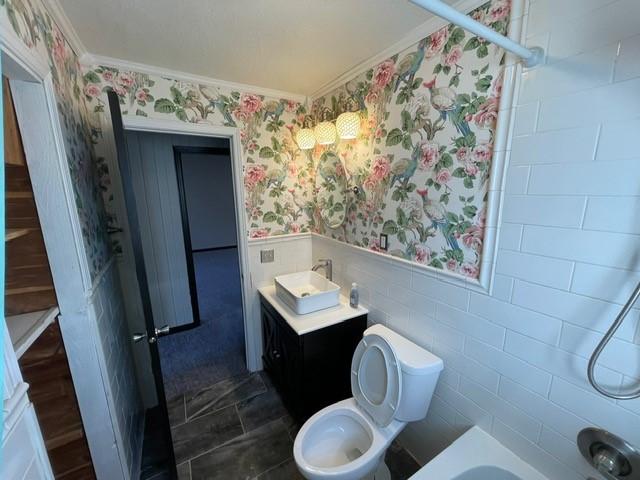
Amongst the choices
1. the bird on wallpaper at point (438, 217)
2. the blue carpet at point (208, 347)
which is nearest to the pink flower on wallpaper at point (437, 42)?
the bird on wallpaper at point (438, 217)

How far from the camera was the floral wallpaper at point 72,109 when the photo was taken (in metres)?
0.88

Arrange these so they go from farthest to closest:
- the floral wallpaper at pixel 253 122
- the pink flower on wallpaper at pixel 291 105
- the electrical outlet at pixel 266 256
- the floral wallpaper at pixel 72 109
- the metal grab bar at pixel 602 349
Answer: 1. the electrical outlet at pixel 266 256
2. the pink flower on wallpaper at pixel 291 105
3. the floral wallpaper at pixel 253 122
4. the floral wallpaper at pixel 72 109
5. the metal grab bar at pixel 602 349

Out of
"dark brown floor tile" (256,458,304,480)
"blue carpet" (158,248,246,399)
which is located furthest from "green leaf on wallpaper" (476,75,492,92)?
"blue carpet" (158,248,246,399)

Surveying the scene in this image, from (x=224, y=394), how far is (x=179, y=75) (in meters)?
2.21

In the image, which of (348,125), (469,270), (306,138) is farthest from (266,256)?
(469,270)

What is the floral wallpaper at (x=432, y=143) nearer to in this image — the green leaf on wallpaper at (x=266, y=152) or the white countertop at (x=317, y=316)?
the white countertop at (x=317, y=316)

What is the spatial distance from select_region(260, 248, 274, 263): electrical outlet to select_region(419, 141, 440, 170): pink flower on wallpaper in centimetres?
131

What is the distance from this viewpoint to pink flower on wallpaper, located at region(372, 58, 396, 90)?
1.45m

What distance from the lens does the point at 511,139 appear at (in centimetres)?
102

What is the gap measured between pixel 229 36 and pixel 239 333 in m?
2.55

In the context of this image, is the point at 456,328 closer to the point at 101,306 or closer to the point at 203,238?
the point at 101,306

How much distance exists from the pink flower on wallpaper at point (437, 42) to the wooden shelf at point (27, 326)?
1.82m

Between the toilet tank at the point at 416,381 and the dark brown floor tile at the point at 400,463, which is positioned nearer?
the toilet tank at the point at 416,381

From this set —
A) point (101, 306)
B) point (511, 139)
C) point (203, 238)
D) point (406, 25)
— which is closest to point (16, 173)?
point (101, 306)
